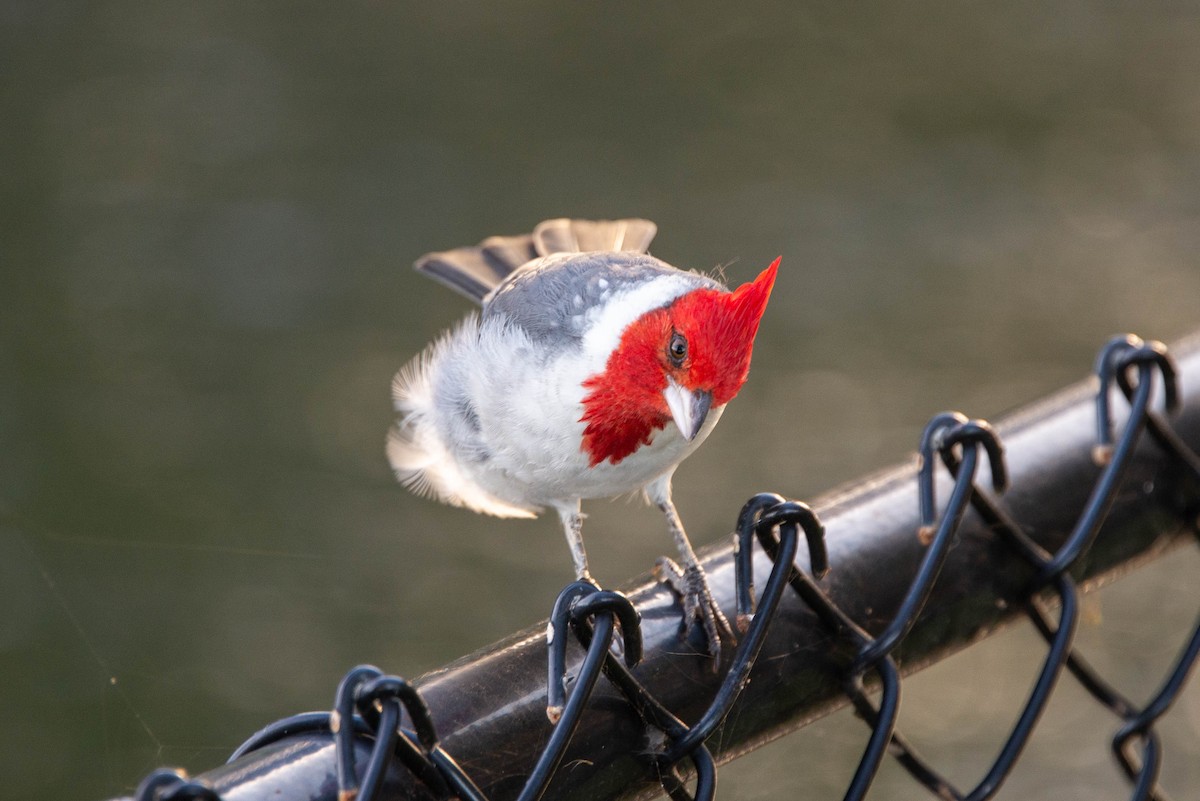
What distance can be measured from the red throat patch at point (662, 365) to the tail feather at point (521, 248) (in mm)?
917

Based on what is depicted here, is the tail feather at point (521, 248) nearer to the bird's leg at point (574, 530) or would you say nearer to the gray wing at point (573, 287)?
the gray wing at point (573, 287)

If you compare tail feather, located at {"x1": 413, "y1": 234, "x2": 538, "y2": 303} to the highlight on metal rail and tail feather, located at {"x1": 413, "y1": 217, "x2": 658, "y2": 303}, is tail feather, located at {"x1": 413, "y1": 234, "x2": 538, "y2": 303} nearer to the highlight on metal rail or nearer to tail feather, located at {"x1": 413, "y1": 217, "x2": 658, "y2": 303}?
tail feather, located at {"x1": 413, "y1": 217, "x2": 658, "y2": 303}

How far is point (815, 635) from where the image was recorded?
1523 mm


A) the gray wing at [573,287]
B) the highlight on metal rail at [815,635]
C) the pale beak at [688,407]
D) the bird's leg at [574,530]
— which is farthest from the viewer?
the bird's leg at [574,530]

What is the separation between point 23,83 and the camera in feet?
25.4

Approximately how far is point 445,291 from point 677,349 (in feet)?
16.1

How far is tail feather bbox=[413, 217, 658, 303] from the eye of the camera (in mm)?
3057

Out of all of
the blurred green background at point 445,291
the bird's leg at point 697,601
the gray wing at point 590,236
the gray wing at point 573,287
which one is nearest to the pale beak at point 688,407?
the gray wing at point 573,287

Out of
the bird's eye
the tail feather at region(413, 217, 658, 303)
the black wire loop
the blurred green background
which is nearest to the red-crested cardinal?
the bird's eye

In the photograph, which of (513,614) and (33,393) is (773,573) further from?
(33,393)

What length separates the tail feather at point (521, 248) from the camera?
3057 millimetres

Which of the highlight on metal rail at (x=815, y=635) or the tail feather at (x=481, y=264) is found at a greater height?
the tail feather at (x=481, y=264)

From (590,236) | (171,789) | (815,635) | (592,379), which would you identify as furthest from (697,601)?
(590,236)

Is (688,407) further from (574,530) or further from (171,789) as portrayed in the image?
(171,789)
